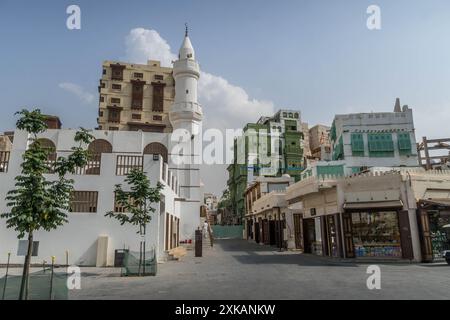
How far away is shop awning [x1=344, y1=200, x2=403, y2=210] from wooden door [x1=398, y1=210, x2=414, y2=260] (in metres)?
0.66

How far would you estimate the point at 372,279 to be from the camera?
13219mm

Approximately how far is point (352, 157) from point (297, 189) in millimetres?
20256

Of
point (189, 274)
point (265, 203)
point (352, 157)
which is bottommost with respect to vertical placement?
point (189, 274)

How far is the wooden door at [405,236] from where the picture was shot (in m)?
19.6

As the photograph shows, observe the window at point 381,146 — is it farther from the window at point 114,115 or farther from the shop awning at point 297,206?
the window at point 114,115

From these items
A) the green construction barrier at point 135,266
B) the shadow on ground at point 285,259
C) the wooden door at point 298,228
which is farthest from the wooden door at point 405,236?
the green construction barrier at point 135,266

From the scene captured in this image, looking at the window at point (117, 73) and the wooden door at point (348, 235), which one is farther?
the window at point (117, 73)

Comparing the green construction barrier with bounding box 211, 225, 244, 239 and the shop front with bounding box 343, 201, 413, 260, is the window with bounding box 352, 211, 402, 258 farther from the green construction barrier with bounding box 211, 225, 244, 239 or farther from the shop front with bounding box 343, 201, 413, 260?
the green construction barrier with bounding box 211, 225, 244, 239

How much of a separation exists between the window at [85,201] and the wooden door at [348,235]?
55.5ft

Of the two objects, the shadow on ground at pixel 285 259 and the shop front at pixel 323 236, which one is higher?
the shop front at pixel 323 236

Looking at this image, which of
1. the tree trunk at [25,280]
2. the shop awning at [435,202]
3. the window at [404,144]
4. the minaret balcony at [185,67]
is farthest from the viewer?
the minaret balcony at [185,67]
